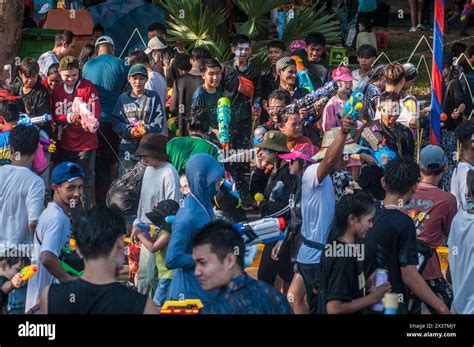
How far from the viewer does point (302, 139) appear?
11.5 meters

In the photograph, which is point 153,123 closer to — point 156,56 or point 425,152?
point 156,56

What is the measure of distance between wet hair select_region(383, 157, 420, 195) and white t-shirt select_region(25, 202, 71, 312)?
2260mm

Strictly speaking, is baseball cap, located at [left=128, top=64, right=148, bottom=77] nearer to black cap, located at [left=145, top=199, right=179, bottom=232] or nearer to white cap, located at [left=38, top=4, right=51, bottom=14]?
black cap, located at [left=145, top=199, right=179, bottom=232]

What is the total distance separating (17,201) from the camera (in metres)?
9.34

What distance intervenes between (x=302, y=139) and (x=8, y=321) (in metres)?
3.67

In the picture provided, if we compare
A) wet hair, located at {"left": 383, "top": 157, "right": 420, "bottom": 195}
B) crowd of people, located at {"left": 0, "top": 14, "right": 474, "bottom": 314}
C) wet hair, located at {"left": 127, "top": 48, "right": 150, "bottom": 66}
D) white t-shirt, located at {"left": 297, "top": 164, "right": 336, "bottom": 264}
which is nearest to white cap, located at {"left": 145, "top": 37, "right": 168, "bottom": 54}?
crowd of people, located at {"left": 0, "top": 14, "right": 474, "bottom": 314}

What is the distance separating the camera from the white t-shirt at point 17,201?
9.32m

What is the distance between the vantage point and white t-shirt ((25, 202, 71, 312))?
857 cm

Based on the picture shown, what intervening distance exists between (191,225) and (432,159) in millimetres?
2267

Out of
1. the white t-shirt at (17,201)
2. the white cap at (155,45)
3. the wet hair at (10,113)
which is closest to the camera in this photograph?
the white t-shirt at (17,201)

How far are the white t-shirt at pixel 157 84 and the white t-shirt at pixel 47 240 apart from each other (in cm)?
507

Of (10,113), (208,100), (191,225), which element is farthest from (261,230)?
(208,100)

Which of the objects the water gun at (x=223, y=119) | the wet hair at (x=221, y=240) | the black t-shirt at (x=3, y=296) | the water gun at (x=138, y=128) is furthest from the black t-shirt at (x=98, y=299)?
the water gun at (x=223, y=119)

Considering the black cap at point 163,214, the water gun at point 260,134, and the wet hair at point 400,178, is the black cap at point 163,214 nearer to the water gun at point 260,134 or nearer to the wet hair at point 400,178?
the wet hair at point 400,178
